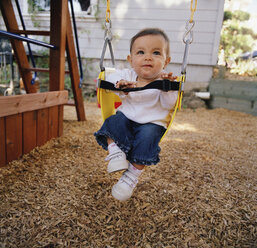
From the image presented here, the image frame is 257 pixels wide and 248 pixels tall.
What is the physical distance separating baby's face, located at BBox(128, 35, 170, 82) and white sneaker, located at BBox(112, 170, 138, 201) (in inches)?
27.7

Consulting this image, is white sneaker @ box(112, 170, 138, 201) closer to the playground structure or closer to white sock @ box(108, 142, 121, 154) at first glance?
white sock @ box(108, 142, 121, 154)

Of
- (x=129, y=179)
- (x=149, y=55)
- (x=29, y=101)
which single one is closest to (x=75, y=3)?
(x=29, y=101)

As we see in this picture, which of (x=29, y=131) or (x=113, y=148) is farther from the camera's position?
(x=29, y=131)

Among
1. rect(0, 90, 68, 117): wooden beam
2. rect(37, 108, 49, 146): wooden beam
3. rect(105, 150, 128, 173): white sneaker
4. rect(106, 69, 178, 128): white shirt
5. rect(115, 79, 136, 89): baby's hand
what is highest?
rect(115, 79, 136, 89): baby's hand

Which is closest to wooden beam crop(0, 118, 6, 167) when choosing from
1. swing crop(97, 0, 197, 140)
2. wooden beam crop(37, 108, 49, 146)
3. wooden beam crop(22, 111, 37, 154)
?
wooden beam crop(22, 111, 37, 154)

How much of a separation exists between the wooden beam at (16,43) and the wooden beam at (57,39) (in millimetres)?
750

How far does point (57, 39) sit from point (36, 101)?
828 mm

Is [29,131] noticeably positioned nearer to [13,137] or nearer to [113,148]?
[13,137]

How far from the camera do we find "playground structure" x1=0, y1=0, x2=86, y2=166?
7.03ft

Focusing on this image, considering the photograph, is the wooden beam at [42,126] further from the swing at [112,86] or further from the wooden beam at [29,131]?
the swing at [112,86]

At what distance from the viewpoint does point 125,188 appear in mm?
1462

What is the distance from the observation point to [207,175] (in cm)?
234

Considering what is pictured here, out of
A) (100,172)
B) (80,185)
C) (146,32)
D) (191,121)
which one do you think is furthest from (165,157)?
(191,121)

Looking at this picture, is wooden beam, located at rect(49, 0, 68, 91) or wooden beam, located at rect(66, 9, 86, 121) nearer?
wooden beam, located at rect(49, 0, 68, 91)
